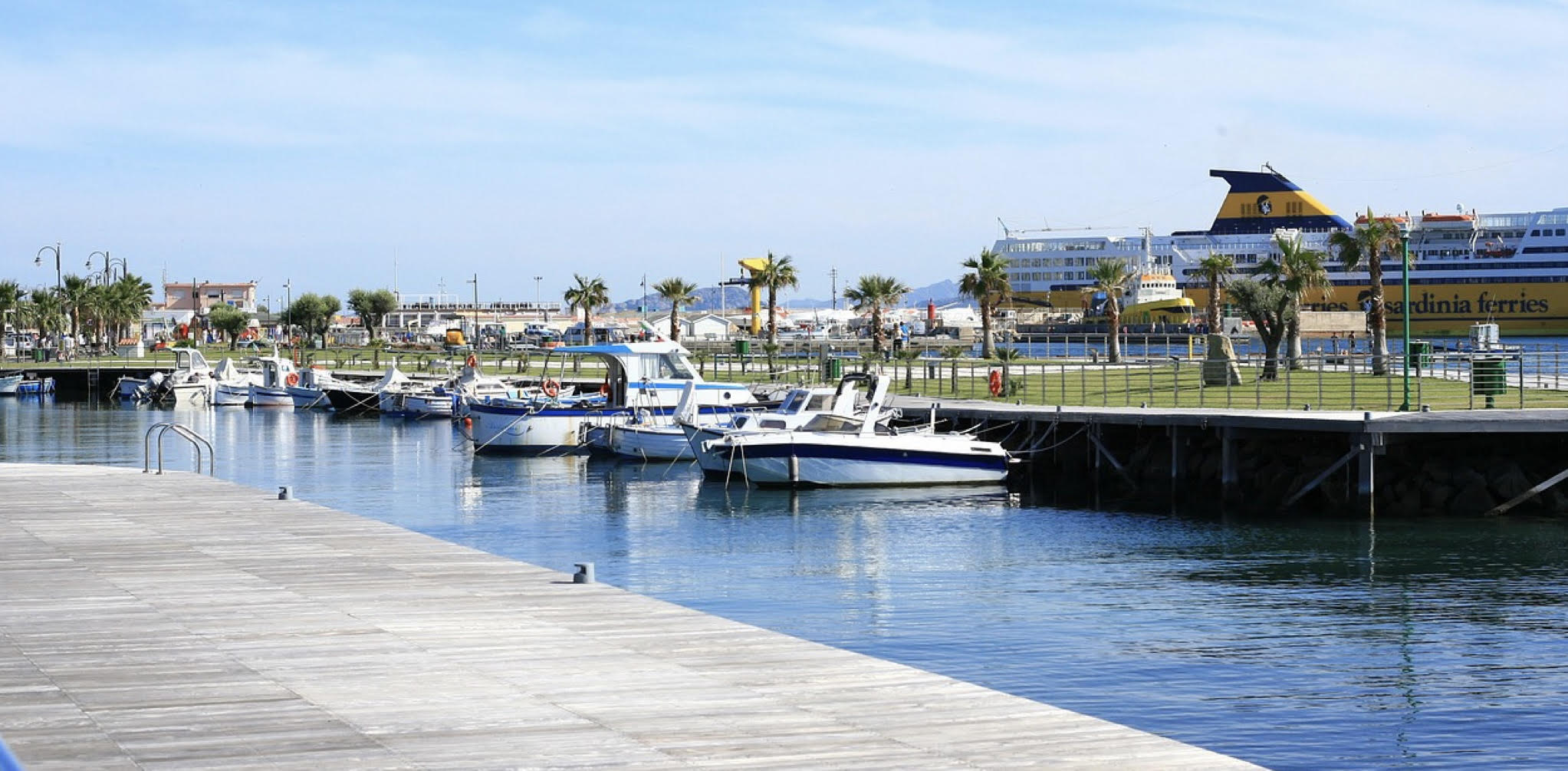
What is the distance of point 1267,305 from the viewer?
56938mm

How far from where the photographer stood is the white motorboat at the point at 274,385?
82.0m

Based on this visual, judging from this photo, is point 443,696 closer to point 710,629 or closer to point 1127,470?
point 710,629

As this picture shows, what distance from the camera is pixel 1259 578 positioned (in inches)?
962

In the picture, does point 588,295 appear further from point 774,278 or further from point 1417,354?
point 1417,354

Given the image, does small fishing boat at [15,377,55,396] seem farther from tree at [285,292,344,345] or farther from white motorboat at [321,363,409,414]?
tree at [285,292,344,345]

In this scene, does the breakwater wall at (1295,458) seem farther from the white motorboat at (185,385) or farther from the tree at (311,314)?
the tree at (311,314)

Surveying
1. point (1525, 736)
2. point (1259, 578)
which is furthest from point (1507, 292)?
point (1525, 736)

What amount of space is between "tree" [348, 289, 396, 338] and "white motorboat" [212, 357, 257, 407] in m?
74.8

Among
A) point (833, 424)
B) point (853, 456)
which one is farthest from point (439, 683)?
point (833, 424)

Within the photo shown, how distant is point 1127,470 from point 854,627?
70.1 ft

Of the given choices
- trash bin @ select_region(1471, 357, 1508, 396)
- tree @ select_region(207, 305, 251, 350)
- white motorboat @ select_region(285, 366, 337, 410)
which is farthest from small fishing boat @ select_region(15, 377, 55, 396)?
trash bin @ select_region(1471, 357, 1508, 396)

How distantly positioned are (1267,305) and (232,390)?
5259 cm

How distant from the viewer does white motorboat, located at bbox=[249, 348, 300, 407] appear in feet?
269

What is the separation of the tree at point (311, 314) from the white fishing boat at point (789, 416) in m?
114
